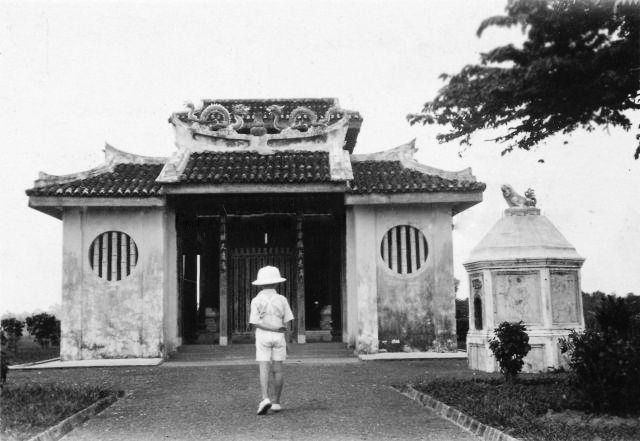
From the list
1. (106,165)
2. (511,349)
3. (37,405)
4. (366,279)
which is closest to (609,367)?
(511,349)

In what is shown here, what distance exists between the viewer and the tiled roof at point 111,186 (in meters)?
14.8

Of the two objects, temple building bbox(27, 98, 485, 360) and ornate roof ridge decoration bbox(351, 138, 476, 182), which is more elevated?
ornate roof ridge decoration bbox(351, 138, 476, 182)

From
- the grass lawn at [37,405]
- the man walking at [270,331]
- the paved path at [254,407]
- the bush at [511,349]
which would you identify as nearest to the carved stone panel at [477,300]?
the paved path at [254,407]

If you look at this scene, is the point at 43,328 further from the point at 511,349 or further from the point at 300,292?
the point at 511,349

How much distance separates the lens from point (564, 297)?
461 inches

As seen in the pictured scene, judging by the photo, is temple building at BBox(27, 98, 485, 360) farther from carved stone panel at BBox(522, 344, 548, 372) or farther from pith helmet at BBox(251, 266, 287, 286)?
pith helmet at BBox(251, 266, 287, 286)

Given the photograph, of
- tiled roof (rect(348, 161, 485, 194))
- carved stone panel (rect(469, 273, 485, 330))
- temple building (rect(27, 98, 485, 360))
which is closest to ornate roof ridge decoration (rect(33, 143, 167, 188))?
temple building (rect(27, 98, 485, 360))

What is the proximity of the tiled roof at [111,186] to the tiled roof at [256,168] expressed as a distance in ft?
2.80

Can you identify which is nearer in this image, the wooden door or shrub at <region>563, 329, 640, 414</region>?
shrub at <region>563, 329, 640, 414</region>

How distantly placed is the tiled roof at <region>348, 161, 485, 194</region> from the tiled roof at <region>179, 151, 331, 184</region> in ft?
2.61

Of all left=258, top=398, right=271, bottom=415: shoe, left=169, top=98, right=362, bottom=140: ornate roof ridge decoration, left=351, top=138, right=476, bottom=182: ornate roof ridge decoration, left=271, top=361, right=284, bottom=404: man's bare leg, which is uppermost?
left=169, top=98, right=362, bottom=140: ornate roof ridge decoration

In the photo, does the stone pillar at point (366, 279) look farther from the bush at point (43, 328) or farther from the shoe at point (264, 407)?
the bush at point (43, 328)

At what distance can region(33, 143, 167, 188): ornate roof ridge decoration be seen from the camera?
15.2 meters

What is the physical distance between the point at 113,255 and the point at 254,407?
7750 mm
